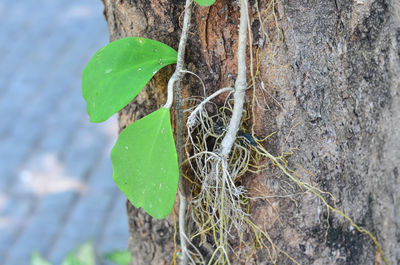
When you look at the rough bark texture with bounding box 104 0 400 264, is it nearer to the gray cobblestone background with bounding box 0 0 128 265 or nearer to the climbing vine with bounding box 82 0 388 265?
the climbing vine with bounding box 82 0 388 265

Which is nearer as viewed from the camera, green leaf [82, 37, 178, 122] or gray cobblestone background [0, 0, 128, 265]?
green leaf [82, 37, 178, 122]

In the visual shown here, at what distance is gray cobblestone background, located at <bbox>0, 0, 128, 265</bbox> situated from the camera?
9.56 feet

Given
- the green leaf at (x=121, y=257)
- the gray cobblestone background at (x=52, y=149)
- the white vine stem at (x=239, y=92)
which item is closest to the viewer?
the white vine stem at (x=239, y=92)

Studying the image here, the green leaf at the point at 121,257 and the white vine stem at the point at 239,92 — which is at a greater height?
the white vine stem at the point at 239,92

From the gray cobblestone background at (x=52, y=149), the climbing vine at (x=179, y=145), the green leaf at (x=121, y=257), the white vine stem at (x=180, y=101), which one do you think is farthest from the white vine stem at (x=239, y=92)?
the gray cobblestone background at (x=52, y=149)

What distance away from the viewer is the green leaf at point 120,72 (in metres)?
0.97

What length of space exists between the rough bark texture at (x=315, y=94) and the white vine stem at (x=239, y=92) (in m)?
0.06

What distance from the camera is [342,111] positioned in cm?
109

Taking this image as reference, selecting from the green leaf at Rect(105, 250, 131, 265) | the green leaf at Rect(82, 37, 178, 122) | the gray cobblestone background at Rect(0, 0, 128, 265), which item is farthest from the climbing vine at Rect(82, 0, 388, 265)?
the gray cobblestone background at Rect(0, 0, 128, 265)

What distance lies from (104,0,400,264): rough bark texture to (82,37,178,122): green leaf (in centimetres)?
8

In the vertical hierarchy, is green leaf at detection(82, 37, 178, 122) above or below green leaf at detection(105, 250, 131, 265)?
above

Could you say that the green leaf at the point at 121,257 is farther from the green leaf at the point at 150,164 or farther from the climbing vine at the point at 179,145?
the green leaf at the point at 150,164

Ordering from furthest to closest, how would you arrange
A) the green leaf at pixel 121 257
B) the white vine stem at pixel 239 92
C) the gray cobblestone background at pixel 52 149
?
1. the gray cobblestone background at pixel 52 149
2. the green leaf at pixel 121 257
3. the white vine stem at pixel 239 92

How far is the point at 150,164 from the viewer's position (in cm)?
98
